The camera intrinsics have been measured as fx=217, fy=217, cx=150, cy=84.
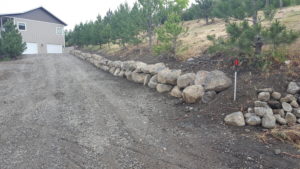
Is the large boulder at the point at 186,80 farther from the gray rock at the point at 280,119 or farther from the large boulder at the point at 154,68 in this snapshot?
the gray rock at the point at 280,119

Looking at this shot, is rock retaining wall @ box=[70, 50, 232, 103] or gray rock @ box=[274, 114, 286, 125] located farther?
rock retaining wall @ box=[70, 50, 232, 103]

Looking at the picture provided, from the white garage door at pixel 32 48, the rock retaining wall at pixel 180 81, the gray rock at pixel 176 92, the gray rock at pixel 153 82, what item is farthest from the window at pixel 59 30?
the gray rock at pixel 176 92

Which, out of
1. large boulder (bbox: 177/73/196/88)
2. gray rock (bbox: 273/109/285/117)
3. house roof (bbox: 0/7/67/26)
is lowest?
gray rock (bbox: 273/109/285/117)

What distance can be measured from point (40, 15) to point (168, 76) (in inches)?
1047

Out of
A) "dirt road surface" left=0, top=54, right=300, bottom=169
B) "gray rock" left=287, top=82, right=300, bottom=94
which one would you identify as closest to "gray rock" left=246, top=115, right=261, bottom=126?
"dirt road surface" left=0, top=54, right=300, bottom=169

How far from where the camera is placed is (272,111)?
14.9 ft

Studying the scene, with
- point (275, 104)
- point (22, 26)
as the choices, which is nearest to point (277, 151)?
point (275, 104)

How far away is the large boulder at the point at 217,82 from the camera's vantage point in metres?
5.75

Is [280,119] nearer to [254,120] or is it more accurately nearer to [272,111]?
[272,111]

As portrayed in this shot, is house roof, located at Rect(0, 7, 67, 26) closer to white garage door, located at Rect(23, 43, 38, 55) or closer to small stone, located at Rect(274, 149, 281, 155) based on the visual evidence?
white garage door, located at Rect(23, 43, 38, 55)

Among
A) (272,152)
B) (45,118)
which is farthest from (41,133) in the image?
(272,152)

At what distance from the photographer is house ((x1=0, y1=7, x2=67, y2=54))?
82.8 feet

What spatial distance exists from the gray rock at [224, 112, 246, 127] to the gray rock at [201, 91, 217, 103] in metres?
1.05

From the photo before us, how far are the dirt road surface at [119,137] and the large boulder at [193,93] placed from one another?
311 millimetres
